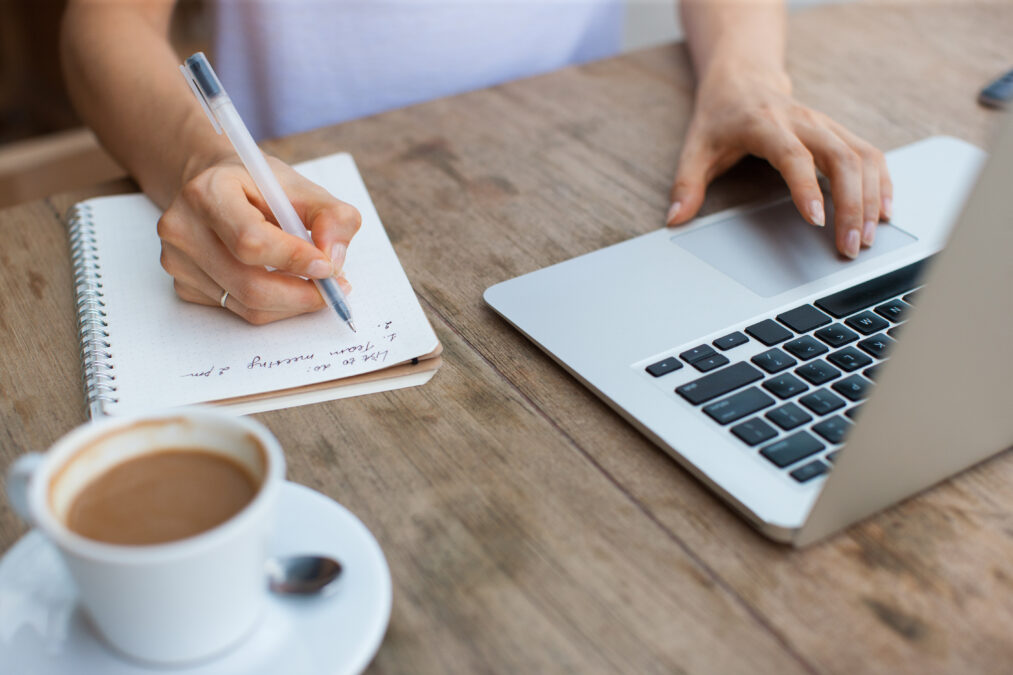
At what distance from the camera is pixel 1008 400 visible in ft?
1.45

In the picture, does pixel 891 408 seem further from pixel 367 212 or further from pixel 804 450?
pixel 367 212

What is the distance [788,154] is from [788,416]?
1.01 ft

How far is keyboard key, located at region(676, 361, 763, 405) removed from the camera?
0.49 m

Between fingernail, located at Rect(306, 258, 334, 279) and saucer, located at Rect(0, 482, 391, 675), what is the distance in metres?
0.20

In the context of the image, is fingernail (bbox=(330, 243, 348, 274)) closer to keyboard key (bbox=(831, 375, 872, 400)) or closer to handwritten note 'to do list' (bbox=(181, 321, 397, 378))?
handwritten note 'to do list' (bbox=(181, 321, 397, 378))

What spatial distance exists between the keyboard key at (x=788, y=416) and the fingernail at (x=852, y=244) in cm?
21

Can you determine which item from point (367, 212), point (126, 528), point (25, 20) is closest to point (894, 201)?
point (367, 212)

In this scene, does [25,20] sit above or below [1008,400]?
below

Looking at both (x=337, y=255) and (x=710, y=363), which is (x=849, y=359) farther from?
(x=337, y=255)

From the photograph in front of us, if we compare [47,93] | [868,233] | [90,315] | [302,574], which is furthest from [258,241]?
[47,93]

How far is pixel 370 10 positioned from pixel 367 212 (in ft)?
1.57

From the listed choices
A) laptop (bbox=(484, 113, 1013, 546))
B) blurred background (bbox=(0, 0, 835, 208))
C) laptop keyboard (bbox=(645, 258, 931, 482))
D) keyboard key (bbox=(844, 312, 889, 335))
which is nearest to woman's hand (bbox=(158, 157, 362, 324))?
laptop (bbox=(484, 113, 1013, 546))

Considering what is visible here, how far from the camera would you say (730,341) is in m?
0.53

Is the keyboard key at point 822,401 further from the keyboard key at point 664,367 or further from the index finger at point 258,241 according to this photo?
the index finger at point 258,241
